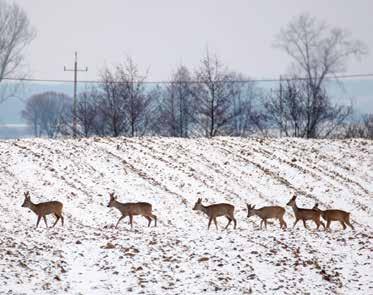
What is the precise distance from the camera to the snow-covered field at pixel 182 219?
16.8 m

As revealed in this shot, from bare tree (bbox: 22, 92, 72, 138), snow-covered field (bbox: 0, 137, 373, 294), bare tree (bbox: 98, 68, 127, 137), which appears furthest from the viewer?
bare tree (bbox: 22, 92, 72, 138)

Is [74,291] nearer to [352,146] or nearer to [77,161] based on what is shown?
[77,161]

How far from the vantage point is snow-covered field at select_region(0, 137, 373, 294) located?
16750 mm

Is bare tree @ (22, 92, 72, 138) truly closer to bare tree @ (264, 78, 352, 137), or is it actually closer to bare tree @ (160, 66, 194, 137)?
bare tree @ (160, 66, 194, 137)

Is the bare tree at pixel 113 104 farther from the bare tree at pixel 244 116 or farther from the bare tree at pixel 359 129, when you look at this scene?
the bare tree at pixel 359 129

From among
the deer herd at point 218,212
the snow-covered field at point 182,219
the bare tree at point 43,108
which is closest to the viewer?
the snow-covered field at point 182,219

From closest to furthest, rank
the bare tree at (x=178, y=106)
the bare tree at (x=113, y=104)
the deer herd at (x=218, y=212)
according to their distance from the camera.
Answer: the deer herd at (x=218, y=212) < the bare tree at (x=113, y=104) < the bare tree at (x=178, y=106)

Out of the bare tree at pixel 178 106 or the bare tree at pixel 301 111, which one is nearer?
the bare tree at pixel 301 111

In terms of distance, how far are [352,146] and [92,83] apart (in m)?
30.7

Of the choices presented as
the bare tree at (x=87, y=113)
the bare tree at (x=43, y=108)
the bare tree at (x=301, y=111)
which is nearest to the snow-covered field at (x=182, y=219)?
the bare tree at (x=301, y=111)

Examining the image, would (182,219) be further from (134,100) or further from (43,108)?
(43,108)

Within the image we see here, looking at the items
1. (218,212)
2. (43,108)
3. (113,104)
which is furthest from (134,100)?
(43,108)

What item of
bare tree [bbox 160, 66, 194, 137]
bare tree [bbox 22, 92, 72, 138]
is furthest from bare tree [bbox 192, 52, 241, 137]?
bare tree [bbox 22, 92, 72, 138]

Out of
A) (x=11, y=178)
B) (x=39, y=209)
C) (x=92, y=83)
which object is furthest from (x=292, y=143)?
(x=92, y=83)
